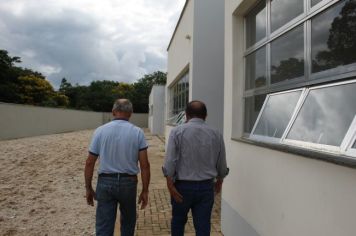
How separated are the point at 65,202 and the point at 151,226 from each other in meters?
2.62

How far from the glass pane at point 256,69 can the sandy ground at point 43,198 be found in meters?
3.39

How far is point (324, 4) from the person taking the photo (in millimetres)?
3102

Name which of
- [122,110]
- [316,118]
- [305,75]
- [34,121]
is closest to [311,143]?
[316,118]

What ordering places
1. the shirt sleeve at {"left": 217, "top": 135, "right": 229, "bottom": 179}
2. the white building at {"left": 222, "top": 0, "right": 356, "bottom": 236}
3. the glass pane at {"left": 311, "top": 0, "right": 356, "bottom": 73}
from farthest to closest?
the shirt sleeve at {"left": 217, "top": 135, "right": 229, "bottom": 179} → the glass pane at {"left": 311, "top": 0, "right": 356, "bottom": 73} → the white building at {"left": 222, "top": 0, "right": 356, "bottom": 236}

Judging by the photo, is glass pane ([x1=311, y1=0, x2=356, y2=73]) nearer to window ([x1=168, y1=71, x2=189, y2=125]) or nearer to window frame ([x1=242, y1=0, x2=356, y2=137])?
window frame ([x1=242, y1=0, x2=356, y2=137])

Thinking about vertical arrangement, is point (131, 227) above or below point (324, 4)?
below

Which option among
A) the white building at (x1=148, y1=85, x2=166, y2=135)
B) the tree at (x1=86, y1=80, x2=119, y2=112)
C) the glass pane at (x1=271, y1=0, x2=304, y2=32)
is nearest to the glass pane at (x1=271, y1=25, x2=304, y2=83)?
the glass pane at (x1=271, y1=0, x2=304, y2=32)

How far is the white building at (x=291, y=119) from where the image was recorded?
2.64 m

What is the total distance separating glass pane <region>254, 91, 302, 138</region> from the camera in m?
3.74

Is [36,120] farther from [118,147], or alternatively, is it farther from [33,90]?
[118,147]

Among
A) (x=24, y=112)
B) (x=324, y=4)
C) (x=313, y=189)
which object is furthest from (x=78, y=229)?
(x=24, y=112)

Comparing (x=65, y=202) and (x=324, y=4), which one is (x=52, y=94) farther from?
(x=324, y=4)

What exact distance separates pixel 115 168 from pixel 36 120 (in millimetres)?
26563

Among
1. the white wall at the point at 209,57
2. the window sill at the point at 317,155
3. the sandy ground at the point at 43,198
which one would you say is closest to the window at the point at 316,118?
the window sill at the point at 317,155
